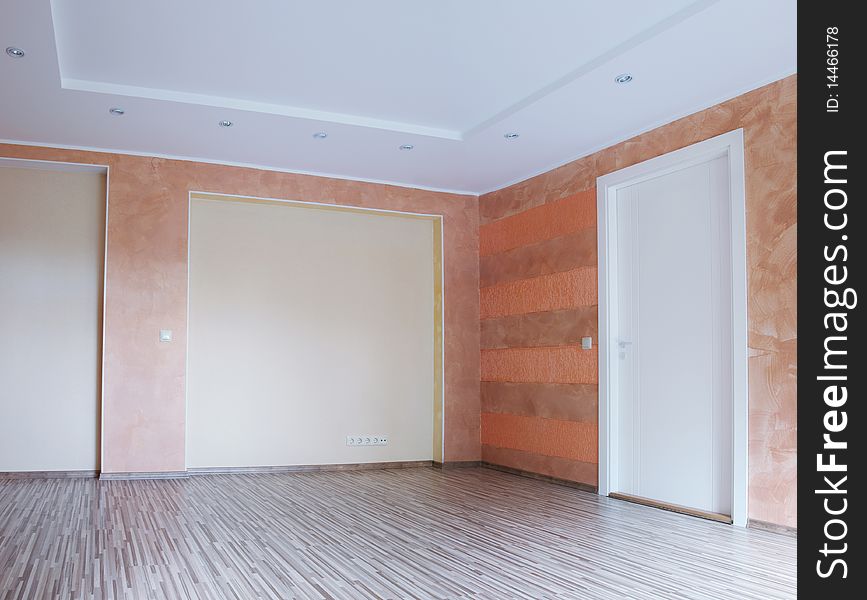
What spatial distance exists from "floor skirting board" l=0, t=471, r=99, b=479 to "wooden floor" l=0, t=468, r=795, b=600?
0.78 feet

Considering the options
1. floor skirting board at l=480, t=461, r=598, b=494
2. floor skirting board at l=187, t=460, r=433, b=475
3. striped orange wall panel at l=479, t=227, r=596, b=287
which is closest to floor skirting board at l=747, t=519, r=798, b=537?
floor skirting board at l=480, t=461, r=598, b=494

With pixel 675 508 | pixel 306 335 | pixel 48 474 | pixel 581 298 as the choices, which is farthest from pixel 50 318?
pixel 675 508

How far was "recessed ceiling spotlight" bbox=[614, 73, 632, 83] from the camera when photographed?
14.9ft

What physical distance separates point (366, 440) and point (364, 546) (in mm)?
3231

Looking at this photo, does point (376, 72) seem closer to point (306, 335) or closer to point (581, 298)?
point (581, 298)

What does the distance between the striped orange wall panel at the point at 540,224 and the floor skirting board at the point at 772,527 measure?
2535mm

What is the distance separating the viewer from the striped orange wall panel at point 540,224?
6.09 metres

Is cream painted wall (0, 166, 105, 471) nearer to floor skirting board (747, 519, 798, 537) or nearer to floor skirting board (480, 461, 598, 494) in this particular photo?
floor skirting board (480, 461, 598, 494)

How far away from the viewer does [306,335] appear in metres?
7.09

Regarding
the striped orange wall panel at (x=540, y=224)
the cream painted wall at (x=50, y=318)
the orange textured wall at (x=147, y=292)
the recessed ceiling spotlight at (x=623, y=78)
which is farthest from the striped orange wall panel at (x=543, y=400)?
the cream painted wall at (x=50, y=318)

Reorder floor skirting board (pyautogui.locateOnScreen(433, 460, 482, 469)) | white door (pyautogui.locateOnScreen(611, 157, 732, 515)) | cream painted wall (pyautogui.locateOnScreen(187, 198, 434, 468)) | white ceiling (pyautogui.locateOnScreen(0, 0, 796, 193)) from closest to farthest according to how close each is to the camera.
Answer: white ceiling (pyautogui.locateOnScreen(0, 0, 796, 193))
white door (pyautogui.locateOnScreen(611, 157, 732, 515))
cream painted wall (pyautogui.locateOnScreen(187, 198, 434, 468))
floor skirting board (pyautogui.locateOnScreen(433, 460, 482, 469))

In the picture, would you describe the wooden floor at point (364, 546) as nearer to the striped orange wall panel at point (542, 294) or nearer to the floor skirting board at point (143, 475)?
the floor skirting board at point (143, 475)

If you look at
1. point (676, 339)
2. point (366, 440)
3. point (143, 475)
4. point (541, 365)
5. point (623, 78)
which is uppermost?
point (623, 78)
